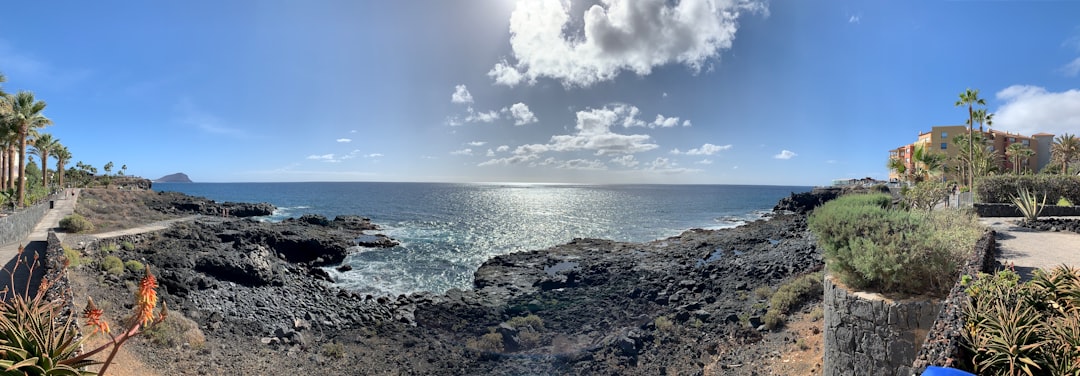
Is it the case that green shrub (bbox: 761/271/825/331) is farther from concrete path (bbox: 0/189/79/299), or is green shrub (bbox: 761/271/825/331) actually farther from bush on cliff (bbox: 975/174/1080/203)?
bush on cliff (bbox: 975/174/1080/203)

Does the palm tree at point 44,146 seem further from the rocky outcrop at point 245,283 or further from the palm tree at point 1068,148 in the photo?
the palm tree at point 1068,148

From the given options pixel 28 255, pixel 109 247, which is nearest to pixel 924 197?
pixel 28 255

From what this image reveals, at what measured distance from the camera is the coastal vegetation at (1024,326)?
4.20 metres

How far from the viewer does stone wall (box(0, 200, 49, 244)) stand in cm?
1869

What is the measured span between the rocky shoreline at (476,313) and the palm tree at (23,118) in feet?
51.9

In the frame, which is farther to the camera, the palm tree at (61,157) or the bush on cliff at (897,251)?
the palm tree at (61,157)

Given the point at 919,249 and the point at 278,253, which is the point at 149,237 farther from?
the point at 919,249

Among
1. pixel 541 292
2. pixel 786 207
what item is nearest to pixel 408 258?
pixel 541 292

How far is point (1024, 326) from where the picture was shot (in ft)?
14.9

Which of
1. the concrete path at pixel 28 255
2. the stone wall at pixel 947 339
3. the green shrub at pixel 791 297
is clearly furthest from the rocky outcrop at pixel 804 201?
the concrete path at pixel 28 255

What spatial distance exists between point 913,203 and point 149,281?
28821 millimetres

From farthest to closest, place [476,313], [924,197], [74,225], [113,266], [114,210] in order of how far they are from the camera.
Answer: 1. [114,210]
2. [74,225]
3. [924,197]
4. [476,313]
5. [113,266]

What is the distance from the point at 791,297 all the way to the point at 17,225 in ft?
110

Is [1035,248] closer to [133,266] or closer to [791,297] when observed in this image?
[791,297]
